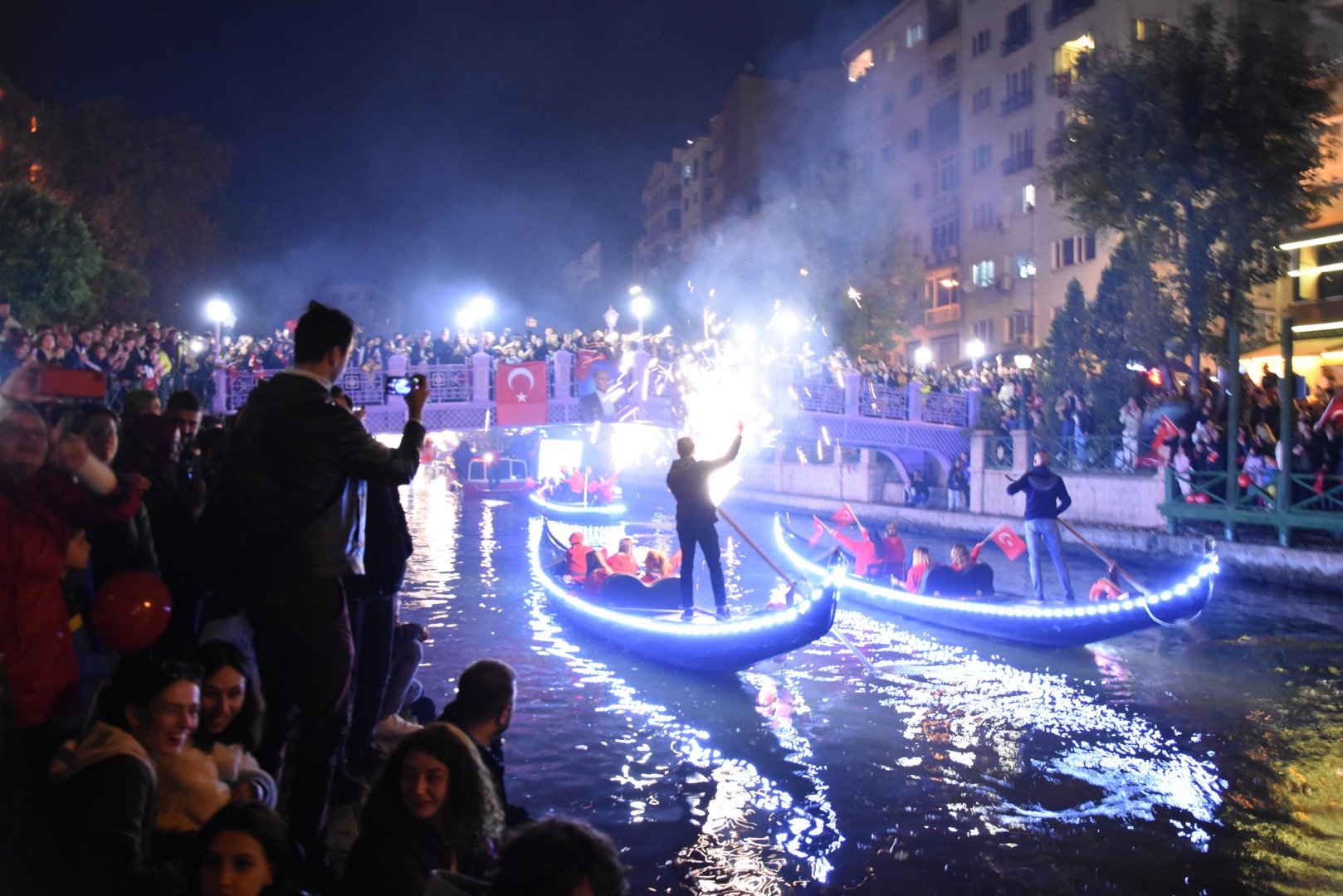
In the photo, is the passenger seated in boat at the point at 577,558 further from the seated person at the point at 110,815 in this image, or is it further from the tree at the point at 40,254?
the tree at the point at 40,254

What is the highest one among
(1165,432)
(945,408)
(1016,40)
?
(1016,40)

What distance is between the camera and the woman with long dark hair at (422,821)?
2965 mm

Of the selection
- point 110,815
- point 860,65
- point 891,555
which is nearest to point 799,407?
point 891,555

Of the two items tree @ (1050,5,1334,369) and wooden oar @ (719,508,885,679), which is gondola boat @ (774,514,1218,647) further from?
tree @ (1050,5,1334,369)

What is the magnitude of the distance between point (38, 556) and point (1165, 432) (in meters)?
19.7

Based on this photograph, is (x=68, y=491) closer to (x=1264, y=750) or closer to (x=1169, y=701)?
(x=1264, y=750)

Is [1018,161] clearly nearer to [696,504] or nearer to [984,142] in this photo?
[984,142]

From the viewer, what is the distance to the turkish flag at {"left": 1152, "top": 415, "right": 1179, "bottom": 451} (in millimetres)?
19405

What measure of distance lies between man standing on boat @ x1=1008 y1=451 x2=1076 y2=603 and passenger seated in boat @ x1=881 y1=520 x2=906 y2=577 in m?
1.83

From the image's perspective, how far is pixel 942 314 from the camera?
44031 mm

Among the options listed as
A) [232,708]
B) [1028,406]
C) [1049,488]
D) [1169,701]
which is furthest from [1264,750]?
[1028,406]

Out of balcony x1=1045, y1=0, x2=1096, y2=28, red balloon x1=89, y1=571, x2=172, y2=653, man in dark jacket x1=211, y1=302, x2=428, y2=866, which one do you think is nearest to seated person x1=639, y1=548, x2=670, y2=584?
red balloon x1=89, y1=571, x2=172, y2=653

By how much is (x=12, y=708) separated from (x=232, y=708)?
2.32ft

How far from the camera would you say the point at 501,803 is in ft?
11.8
